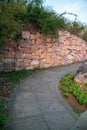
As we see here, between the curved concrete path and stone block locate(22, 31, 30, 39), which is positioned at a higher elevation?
stone block locate(22, 31, 30, 39)

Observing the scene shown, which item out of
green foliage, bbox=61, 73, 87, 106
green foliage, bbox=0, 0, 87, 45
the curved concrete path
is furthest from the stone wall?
green foliage, bbox=61, 73, 87, 106

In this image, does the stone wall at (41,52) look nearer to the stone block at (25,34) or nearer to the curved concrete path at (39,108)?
the stone block at (25,34)

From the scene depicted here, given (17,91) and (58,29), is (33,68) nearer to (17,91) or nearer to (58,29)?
(58,29)

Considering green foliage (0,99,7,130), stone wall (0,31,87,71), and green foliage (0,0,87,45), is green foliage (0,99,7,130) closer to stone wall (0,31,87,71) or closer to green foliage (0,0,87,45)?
green foliage (0,0,87,45)

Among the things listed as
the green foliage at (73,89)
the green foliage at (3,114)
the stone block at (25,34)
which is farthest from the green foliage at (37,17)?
the green foliage at (3,114)

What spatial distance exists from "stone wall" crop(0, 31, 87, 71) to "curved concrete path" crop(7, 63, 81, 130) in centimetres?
244

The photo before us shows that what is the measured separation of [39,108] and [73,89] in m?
2.15

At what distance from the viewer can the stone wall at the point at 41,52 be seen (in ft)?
41.4

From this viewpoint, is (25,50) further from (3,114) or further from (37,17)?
(3,114)

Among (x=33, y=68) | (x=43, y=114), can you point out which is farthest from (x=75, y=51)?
(x=43, y=114)

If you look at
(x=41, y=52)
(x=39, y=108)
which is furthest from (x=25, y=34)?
(x=39, y=108)

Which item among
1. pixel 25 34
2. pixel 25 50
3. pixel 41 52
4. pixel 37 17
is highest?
pixel 37 17

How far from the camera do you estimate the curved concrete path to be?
6.15m

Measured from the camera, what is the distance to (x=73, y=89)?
9078 millimetres
